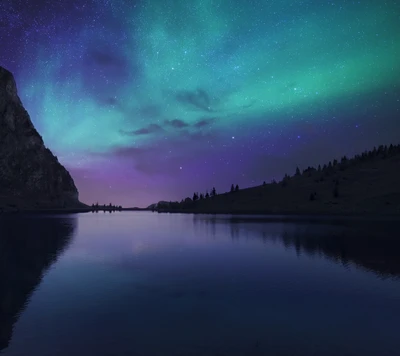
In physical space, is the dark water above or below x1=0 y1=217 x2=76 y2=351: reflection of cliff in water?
below

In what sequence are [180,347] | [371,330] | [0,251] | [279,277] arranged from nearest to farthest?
[180,347] < [371,330] < [279,277] < [0,251]

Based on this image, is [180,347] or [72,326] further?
[72,326]

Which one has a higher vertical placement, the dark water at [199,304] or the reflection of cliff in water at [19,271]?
the reflection of cliff in water at [19,271]

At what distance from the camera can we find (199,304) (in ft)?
86.1

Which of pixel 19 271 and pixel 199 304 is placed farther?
pixel 19 271

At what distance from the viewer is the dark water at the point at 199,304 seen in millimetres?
18609

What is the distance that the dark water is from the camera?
18.6 meters

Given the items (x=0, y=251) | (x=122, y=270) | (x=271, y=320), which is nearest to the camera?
(x=271, y=320)

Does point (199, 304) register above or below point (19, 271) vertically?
below

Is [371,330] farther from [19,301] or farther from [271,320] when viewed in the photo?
[19,301]

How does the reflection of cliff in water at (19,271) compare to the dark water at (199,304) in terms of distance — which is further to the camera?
the reflection of cliff in water at (19,271)

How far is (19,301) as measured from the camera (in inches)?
1045

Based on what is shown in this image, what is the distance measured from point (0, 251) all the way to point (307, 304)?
46097mm

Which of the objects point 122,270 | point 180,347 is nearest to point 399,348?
point 180,347
